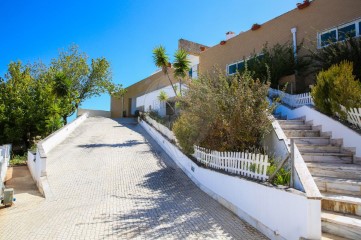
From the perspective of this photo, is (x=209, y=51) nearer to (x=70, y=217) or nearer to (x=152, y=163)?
(x=152, y=163)

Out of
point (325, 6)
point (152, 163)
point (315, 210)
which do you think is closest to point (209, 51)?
point (325, 6)

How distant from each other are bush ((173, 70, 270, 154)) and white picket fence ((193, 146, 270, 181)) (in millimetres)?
352

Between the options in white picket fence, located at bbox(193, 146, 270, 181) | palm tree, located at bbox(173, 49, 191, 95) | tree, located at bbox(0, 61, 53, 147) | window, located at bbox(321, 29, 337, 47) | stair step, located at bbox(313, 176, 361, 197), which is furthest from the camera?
tree, located at bbox(0, 61, 53, 147)

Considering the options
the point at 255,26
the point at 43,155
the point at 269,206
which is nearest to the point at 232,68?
the point at 255,26

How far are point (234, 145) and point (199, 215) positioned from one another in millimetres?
2531

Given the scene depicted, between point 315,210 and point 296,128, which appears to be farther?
point 296,128

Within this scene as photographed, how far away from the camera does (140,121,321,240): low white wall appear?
4.28 m

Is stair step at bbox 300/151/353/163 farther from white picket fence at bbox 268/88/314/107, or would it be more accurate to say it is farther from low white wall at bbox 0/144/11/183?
low white wall at bbox 0/144/11/183

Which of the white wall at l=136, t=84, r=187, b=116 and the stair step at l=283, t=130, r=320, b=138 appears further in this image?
the white wall at l=136, t=84, r=187, b=116

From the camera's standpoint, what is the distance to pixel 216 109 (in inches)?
317

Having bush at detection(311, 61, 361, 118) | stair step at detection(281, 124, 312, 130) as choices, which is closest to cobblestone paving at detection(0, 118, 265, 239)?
stair step at detection(281, 124, 312, 130)

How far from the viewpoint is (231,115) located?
7.82 metres

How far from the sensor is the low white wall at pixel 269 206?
4277 mm

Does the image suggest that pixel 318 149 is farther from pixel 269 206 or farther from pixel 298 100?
pixel 298 100
